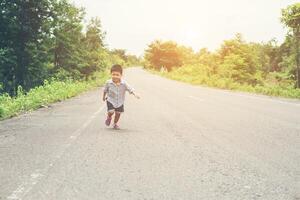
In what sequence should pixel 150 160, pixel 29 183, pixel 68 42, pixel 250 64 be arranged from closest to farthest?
1. pixel 29 183
2. pixel 150 160
3. pixel 68 42
4. pixel 250 64

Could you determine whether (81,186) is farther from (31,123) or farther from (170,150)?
(31,123)

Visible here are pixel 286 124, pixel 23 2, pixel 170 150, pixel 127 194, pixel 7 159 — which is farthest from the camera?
pixel 23 2

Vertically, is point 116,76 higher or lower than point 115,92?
higher

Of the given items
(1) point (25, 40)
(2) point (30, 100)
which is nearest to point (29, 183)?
(2) point (30, 100)

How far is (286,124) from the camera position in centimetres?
1084

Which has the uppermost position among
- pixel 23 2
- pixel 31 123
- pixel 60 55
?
pixel 23 2

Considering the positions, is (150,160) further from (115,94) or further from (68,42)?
(68,42)

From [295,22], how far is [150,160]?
25.0 metres

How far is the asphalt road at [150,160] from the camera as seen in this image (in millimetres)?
4707

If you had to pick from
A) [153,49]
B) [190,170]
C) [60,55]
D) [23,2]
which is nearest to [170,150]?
[190,170]

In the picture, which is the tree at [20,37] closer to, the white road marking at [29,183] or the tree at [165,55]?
the white road marking at [29,183]

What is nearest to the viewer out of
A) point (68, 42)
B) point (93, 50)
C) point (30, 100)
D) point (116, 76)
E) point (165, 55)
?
point (116, 76)

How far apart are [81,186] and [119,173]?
0.76m

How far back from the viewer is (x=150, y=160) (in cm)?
629
